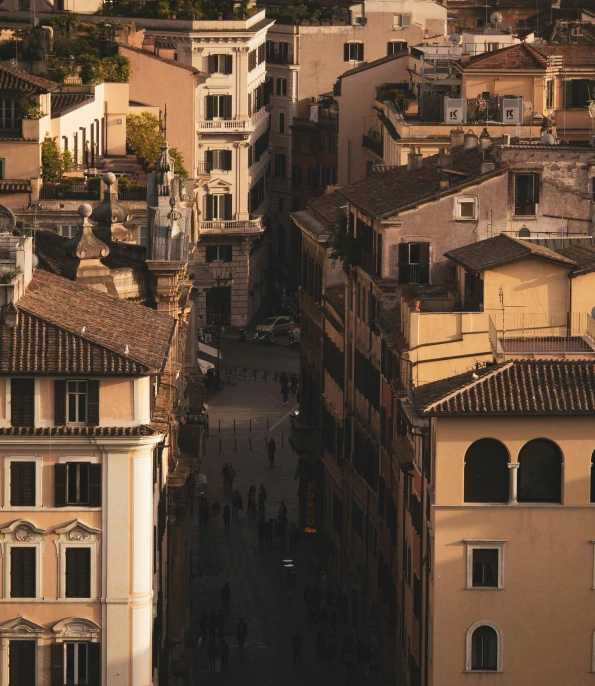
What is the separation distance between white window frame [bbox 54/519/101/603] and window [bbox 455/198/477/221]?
23913 millimetres

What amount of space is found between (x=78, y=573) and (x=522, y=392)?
41.2ft

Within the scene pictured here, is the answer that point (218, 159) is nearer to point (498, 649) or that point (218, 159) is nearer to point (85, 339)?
point (498, 649)

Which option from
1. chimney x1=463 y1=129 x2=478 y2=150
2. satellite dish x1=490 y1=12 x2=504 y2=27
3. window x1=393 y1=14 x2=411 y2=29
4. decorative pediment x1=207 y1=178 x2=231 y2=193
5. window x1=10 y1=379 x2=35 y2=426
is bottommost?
window x1=10 y1=379 x2=35 y2=426

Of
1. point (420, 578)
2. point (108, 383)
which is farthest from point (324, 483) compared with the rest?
point (108, 383)

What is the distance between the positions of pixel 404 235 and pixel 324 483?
20986mm

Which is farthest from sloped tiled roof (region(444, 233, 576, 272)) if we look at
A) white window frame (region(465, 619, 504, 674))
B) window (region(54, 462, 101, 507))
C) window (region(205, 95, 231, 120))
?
window (region(205, 95, 231, 120))

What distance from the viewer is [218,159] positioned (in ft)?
609

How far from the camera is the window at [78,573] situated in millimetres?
87438

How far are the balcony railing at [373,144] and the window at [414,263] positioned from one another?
51.6 m

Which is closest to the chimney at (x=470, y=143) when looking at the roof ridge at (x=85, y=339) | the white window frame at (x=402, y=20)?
the roof ridge at (x=85, y=339)

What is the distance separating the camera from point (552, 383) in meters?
88.7

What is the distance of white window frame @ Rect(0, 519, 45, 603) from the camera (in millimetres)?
87062

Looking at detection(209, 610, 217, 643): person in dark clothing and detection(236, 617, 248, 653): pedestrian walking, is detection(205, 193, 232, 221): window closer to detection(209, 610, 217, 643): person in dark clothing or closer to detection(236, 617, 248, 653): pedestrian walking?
detection(209, 610, 217, 643): person in dark clothing

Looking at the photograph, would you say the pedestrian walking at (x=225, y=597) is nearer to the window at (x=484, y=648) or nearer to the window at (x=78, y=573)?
the window at (x=484, y=648)
